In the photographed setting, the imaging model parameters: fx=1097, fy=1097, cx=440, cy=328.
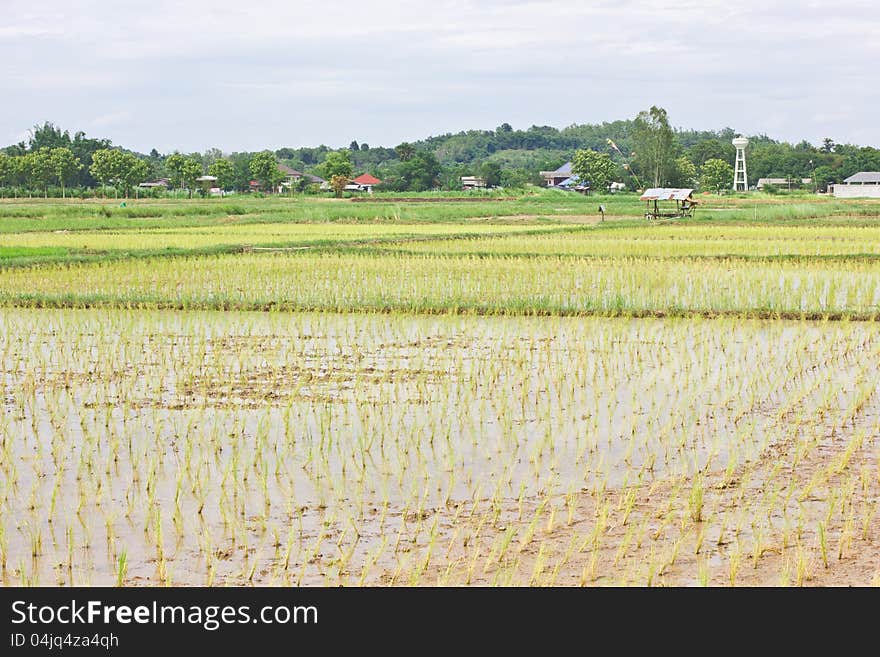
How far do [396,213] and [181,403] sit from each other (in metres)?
26.7

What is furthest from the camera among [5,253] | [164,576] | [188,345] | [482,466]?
[5,253]

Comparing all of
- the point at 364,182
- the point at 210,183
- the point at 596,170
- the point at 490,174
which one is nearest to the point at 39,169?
the point at 210,183

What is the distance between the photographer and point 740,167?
254 ft

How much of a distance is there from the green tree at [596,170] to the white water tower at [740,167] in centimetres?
977

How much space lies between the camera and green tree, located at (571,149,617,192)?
66.6 metres

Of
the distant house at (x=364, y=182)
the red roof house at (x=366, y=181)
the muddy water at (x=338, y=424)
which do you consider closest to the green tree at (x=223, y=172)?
the distant house at (x=364, y=182)

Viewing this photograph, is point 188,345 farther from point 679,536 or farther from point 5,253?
point 5,253

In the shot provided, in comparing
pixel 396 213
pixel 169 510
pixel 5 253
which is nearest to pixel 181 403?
pixel 169 510

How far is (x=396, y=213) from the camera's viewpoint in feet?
110

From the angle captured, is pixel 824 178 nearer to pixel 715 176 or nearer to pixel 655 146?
pixel 715 176

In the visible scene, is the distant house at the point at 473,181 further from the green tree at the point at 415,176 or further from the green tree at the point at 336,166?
the green tree at the point at 336,166

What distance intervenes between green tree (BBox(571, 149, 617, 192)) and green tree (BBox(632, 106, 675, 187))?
112 inches

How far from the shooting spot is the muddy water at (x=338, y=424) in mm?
4398

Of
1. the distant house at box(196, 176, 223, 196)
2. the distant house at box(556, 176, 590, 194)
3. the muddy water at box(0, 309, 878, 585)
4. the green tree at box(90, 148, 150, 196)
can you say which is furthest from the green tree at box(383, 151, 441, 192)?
the muddy water at box(0, 309, 878, 585)
